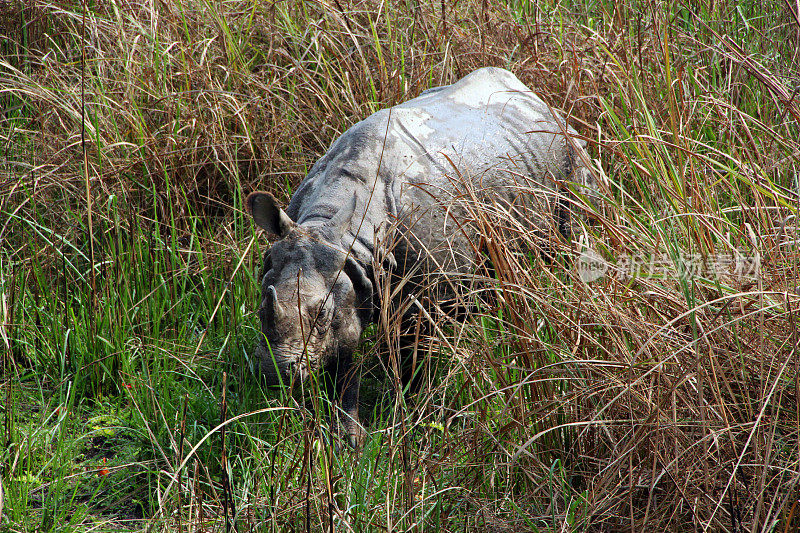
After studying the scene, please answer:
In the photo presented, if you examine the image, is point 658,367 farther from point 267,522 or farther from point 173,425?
point 173,425

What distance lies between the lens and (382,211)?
3037 mm

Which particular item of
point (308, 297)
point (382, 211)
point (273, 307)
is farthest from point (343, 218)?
point (273, 307)

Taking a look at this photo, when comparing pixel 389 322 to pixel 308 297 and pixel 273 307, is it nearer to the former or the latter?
pixel 308 297

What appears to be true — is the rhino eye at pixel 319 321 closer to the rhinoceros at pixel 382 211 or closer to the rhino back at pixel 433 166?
the rhinoceros at pixel 382 211

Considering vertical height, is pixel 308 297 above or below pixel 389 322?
above

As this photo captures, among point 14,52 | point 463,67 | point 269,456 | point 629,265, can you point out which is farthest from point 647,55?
point 14,52

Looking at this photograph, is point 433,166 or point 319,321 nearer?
point 319,321

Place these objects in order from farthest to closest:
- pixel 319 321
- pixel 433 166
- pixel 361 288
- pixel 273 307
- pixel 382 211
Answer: pixel 433 166 < pixel 382 211 < pixel 361 288 < pixel 319 321 < pixel 273 307

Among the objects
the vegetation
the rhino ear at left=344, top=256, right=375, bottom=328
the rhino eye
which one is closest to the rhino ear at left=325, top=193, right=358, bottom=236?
the rhino ear at left=344, top=256, right=375, bottom=328

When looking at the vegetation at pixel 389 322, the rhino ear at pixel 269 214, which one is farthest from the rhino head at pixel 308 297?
the vegetation at pixel 389 322

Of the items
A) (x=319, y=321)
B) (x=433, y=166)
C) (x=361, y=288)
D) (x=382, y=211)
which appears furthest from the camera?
(x=433, y=166)

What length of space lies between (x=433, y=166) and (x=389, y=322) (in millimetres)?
715

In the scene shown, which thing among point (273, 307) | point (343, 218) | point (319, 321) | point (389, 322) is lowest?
point (389, 322)

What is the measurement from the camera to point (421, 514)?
90.5 inches
